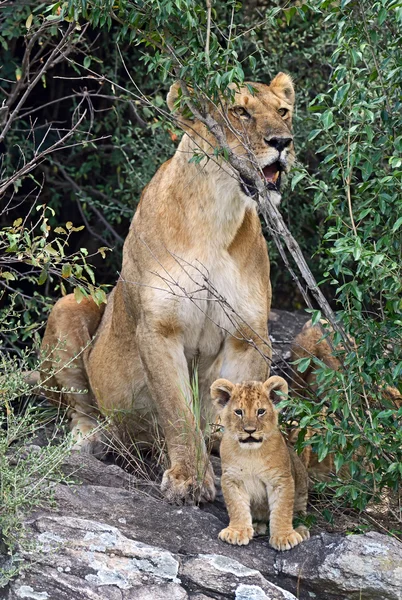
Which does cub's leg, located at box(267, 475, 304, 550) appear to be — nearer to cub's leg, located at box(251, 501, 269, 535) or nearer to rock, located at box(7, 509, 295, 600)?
cub's leg, located at box(251, 501, 269, 535)

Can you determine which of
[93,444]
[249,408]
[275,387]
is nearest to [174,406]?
[275,387]

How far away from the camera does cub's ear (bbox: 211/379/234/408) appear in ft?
16.3

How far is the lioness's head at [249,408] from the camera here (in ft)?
15.6

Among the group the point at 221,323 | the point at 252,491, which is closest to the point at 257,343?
the point at 221,323

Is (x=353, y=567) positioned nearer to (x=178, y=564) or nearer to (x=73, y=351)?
(x=178, y=564)

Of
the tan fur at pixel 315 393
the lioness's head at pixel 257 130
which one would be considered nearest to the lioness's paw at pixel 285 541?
the tan fur at pixel 315 393

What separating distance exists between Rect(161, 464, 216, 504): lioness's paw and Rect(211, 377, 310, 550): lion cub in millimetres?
398

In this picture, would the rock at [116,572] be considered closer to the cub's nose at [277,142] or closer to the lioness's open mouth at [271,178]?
the lioness's open mouth at [271,178]

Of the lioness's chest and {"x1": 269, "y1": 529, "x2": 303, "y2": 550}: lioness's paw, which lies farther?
the lioness's chest

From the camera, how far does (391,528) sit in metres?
4.98

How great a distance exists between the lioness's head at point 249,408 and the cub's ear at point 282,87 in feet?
5.84

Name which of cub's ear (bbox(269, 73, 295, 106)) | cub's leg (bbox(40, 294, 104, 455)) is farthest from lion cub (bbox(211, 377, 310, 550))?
cub's leg (bbox(40, 294, 104, 455))

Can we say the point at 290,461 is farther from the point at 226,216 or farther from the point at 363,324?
the point at 226,216

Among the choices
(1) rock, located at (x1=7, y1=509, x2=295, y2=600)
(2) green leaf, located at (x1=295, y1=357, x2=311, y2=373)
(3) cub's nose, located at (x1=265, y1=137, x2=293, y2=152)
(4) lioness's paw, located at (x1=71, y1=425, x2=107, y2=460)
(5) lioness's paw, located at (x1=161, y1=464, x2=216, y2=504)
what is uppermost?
(3) cub's nose, located at (x1=265, y1=137, x2=293, y2=152)
